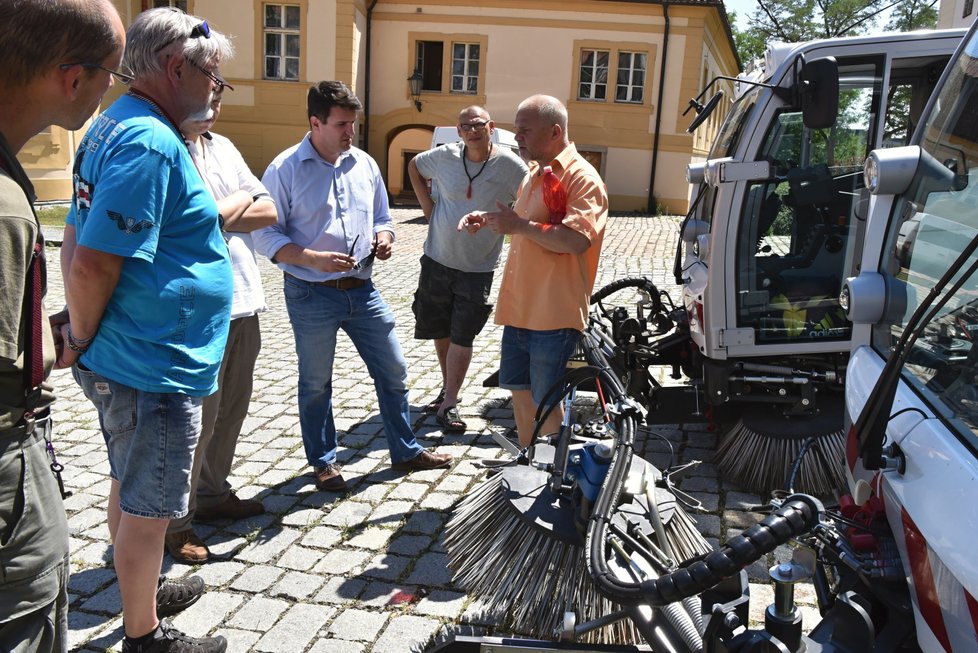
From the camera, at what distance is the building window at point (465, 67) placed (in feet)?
86.4

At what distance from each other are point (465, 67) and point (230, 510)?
2410 centimetres

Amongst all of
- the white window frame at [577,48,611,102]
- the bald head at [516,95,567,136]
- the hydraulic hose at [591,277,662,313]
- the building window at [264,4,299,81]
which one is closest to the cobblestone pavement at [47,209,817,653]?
the hydraulic hose at [591,277,662,313]

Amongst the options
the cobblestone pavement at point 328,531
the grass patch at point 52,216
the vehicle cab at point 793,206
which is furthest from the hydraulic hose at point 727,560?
the grass patch at point 52,216

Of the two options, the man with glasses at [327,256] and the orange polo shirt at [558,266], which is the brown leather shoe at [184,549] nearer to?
the man with glasses at [327,256]

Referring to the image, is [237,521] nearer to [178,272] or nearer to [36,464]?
[178,272]

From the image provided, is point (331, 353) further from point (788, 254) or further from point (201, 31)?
point (788, 254)

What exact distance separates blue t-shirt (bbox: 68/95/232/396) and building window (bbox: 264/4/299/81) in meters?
24.3

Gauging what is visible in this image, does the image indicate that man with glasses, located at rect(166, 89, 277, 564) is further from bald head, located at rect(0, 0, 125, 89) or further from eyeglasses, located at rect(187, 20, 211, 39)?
bald head, located at rect(0, 0, 125, 89)

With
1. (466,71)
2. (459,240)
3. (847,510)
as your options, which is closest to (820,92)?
(459,240)

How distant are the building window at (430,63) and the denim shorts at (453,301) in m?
22.2

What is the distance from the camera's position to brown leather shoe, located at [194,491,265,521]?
13.4 ft

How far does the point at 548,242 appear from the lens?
394 centimetres

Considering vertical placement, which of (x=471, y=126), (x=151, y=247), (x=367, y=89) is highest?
Answer: (x=367, y=89)

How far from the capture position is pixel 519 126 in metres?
4.05
